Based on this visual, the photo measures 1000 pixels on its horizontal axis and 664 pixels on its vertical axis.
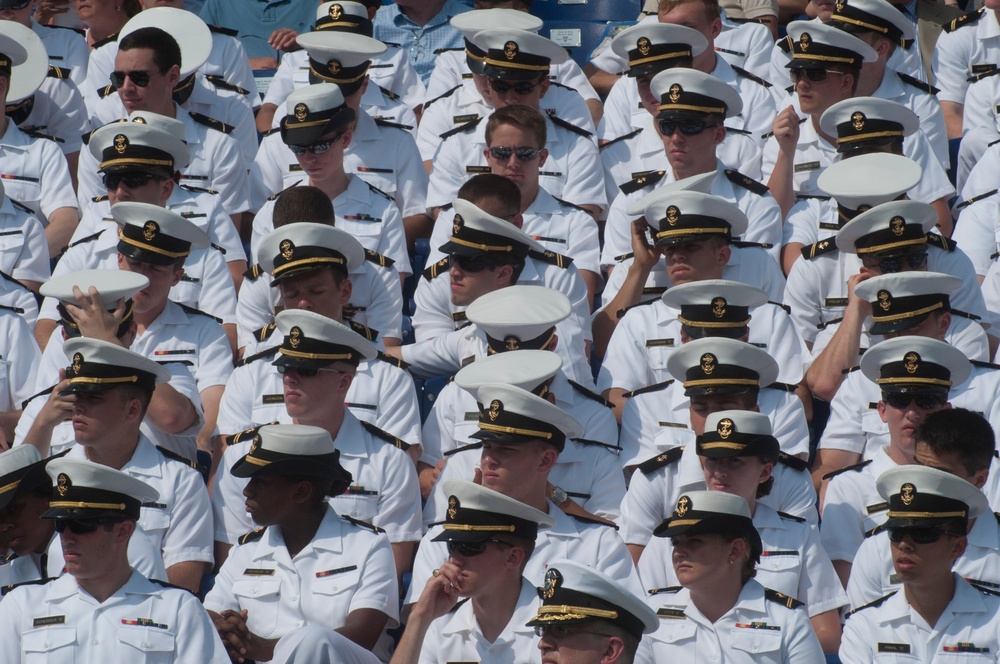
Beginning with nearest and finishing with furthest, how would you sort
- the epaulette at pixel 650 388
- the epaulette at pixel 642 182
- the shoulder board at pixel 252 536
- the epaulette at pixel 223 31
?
the shoulder board at pixel 252 536 → the epaulette at pixel 650 388 → the epaulette at pixel 642 182 → the epaulette at pixel 223 31

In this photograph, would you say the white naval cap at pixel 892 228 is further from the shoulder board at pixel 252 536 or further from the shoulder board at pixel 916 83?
the shoulder board at pixel 252 536

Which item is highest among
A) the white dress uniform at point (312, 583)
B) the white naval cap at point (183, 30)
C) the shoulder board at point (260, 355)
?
the white naval cap at point (183, 30)

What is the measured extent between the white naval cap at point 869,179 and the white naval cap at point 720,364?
1348 millimetres

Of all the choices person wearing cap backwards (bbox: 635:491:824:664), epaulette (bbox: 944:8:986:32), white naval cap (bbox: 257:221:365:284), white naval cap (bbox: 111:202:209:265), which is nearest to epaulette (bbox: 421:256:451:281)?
white naval cap (bbox: 257:221:365:284)

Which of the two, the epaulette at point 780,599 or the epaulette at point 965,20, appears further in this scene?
the epaulette at point 965,20

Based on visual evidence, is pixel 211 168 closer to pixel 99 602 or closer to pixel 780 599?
pixel 99 602

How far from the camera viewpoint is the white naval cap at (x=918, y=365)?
24.2 feet

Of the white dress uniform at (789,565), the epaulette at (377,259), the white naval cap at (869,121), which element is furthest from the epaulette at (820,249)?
the epaulette at (377,259)

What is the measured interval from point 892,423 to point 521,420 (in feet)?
5.34

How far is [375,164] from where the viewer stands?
954cm

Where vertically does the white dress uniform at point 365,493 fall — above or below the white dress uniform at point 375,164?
below

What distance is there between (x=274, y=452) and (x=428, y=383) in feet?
5.67

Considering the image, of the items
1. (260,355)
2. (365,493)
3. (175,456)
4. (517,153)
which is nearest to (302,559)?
(365,493)

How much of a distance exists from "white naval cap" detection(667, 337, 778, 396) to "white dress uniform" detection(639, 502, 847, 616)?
0.57m
